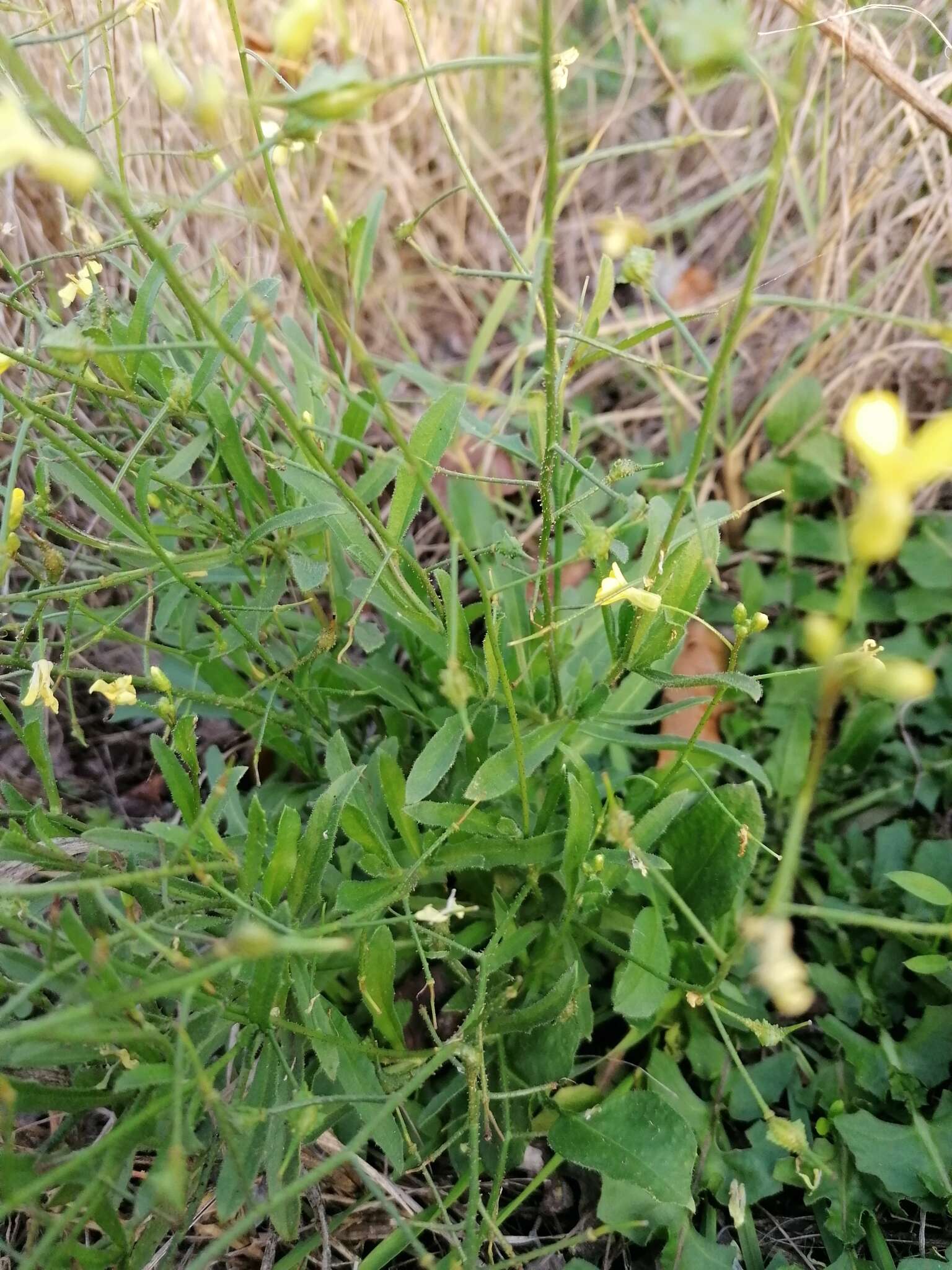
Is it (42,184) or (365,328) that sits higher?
(42,184)

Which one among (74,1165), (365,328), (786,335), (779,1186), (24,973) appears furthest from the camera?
(365,328)

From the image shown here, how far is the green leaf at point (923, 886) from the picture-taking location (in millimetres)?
944

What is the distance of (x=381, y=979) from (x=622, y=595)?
443 millimetres

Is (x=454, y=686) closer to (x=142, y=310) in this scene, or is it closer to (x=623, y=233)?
(x=623, y=233)

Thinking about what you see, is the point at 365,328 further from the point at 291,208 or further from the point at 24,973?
the point at 24,973

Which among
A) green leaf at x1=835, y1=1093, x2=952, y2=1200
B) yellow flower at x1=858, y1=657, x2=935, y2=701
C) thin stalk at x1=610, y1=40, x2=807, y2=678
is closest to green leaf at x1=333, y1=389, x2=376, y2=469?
thin stalk at x1=610, y1=40, x2=807, y2=678

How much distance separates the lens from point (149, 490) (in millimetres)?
910

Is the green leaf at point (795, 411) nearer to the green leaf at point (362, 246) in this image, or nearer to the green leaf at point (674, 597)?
the green leaf at point (674, 597)

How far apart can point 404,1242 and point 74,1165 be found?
0.43m

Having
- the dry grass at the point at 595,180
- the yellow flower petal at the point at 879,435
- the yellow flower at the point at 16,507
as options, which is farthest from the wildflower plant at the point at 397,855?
the dry grass at the point at 595,180

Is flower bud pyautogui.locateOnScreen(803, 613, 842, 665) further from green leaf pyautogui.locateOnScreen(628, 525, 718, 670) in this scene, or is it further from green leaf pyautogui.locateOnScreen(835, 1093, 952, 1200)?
green leaf pyautogui.locateOnScreen(835, 1093, 952, 1200)

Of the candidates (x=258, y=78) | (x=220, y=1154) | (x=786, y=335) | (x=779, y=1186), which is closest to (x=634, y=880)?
(x=779, y=1186)

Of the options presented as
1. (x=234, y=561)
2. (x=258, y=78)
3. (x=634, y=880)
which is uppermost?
(x=258, y=78)

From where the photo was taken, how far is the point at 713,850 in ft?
3.28
